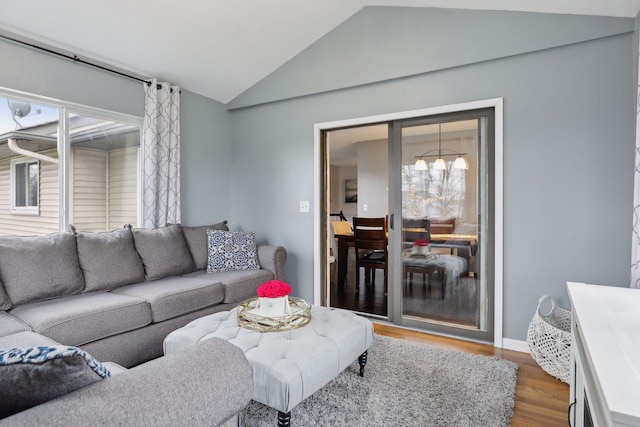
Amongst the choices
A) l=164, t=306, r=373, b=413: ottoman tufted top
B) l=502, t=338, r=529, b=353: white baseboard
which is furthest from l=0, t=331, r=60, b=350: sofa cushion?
l=502, t=338, r=529, b=353: white baseboard

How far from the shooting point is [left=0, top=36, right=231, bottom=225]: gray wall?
8.64 ft

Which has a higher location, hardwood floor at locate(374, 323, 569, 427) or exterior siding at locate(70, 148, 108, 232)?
exterior siding at locate(70, 148, 108, 232)

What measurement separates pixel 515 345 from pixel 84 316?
9.98ft

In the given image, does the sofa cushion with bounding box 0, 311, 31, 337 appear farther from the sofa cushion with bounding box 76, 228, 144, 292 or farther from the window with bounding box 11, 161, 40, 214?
the window with bounding box 11, 161, 40, 214

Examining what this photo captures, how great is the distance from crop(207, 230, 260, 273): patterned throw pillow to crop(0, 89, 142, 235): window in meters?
0.86

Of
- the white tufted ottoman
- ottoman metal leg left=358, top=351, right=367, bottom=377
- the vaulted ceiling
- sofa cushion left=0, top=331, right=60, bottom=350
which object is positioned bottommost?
ottoman metal leg left=358, top=351, right=367, bottom=377

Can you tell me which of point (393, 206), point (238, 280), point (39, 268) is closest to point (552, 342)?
point (393, 206)

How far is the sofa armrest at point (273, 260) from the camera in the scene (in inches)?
135

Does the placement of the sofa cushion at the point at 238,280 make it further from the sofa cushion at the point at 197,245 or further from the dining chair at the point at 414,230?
the dining chair at the point at 414,230

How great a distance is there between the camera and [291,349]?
1663 millimetres

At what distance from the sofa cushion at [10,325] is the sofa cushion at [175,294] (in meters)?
0.65

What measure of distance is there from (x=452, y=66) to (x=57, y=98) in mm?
3257

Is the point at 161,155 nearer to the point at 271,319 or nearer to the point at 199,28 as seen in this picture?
the point at 199,28

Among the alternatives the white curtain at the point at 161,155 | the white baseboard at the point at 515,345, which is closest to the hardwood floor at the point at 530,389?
the white baseboard at the point at 515,345
